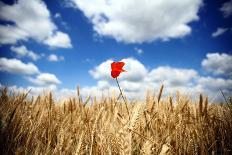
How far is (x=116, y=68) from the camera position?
1.84 metres

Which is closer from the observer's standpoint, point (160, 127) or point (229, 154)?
point (229, 154)

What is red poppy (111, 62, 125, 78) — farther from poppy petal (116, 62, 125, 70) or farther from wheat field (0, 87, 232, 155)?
wheat field (0, 87, 232, 155)

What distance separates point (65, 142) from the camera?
1.74m

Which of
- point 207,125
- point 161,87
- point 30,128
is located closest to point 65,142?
point 30,128

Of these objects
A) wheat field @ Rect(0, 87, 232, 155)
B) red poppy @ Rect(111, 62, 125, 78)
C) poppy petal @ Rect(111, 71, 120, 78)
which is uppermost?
red poppy @ Rect(111, 62, 125, 78)

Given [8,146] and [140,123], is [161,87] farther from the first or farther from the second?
[8,146]

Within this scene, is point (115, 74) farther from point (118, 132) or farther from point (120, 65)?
point (118, 132)

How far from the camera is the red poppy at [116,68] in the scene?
5.96ft

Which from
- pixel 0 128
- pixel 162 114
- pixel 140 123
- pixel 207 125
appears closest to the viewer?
pixel 0 128

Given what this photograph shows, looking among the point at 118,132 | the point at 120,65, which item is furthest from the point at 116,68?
the point at 118,132

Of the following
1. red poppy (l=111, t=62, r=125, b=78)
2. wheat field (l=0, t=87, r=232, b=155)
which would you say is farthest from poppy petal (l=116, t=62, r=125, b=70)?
wheat field (l=0, t=87, r=232, b=155)

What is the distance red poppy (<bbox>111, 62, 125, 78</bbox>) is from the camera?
1.82 m

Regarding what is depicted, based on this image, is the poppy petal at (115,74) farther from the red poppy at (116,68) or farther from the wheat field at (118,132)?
the wheat field at (118,132)

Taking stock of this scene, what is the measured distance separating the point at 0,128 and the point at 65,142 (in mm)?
454
